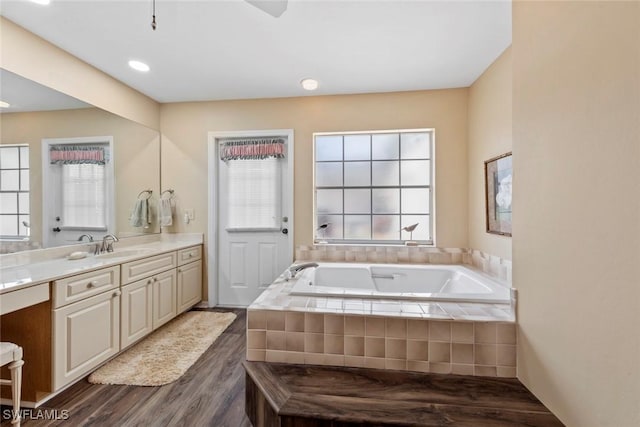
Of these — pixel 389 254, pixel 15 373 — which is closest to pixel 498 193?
pixel 389 254

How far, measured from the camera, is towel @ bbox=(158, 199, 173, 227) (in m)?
3.15

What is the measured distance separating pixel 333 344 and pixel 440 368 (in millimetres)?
524

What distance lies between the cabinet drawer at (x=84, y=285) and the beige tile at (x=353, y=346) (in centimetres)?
171

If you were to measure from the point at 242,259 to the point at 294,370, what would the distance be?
2.05 meters

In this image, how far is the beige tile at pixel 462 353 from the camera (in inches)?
52.0

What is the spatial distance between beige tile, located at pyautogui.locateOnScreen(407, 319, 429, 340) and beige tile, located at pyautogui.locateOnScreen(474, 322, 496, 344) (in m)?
0.24

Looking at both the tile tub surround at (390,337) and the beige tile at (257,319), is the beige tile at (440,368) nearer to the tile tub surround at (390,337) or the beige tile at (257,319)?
the tile tub surround at (390,337)

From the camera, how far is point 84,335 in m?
1.80

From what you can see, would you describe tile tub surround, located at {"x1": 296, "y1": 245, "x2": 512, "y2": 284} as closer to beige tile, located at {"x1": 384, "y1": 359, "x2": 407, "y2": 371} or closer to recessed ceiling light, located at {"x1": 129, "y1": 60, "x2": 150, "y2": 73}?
beige tile, located at {"x1": 384, "y1": 359, "x2": 407, "y2": 371}

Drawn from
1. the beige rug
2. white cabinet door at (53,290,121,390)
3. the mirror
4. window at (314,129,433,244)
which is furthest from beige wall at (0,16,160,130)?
the beige rug

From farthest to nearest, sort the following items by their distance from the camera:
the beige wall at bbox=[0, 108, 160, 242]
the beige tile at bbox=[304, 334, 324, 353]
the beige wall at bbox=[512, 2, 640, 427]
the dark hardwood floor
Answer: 1. the beige wall at bbox=[0, 108, 160, 242]
2. the dark hardwood floor
3. the beige tile at bbox=[304, 334, 324, 353]
4. the beige wall at bbox=[512, 2, 640, 427]

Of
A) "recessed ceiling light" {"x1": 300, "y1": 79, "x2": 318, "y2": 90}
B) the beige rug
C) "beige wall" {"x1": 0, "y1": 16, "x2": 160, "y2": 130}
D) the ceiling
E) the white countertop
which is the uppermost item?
the ceiling

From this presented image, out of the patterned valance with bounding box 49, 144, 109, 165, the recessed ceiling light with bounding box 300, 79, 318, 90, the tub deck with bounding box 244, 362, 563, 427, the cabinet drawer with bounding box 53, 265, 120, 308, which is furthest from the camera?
the recessed ceiling light with bounding box 300, 79, 318, 90

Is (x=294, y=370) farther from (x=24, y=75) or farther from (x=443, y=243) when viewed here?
(x=24, y=75)
